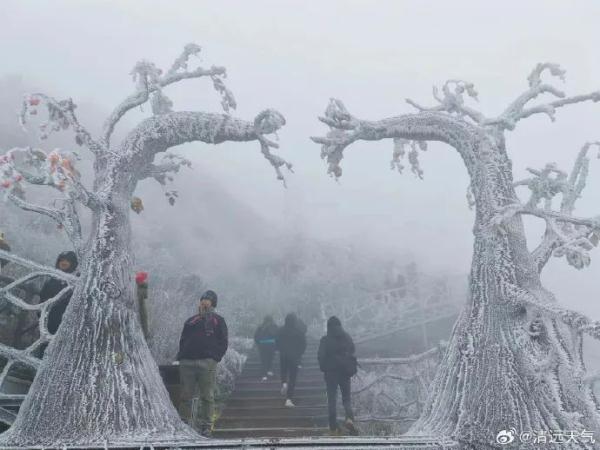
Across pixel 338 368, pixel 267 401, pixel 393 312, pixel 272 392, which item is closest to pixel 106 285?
pixel 338 368

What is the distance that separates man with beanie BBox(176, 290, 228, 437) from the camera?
5.27m

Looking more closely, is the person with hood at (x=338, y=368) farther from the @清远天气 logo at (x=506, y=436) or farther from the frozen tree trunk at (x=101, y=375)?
the @清远天气 logo at (x=506, y=436)

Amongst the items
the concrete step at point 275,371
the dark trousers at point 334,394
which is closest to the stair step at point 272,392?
the concrete step at point 275,371

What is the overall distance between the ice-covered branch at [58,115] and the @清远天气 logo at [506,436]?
451 cm

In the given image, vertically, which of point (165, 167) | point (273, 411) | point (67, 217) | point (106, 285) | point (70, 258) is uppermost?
point (165, 167)

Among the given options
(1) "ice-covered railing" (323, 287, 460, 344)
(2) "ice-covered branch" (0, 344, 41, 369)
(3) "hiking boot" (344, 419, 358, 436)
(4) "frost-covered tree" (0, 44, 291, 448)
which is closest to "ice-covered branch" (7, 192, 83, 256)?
(4) "frost-covered tree" (0, 44, 291, 448)

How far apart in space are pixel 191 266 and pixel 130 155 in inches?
426

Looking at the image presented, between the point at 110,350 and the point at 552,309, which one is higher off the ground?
the point at 552,309

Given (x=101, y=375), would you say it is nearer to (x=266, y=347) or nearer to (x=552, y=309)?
(x=552, y=309)

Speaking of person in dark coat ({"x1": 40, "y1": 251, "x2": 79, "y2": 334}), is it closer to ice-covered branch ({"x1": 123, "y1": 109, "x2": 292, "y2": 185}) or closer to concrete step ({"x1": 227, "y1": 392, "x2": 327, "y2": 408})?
ice-covered branch ({"x1": 123, "y1": 109, "x2": 292, "y2": 185})

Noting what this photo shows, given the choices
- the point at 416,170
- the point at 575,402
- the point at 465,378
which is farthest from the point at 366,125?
the point at 575,402

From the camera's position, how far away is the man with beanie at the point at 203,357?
527 cm

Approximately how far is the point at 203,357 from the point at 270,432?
1.66 meters

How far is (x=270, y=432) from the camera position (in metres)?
6.27
